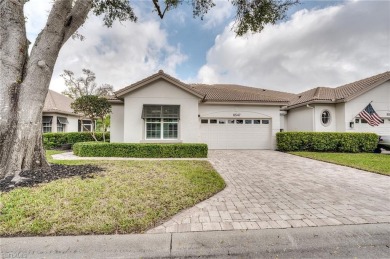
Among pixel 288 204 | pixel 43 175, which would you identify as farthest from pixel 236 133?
pixel 43 175

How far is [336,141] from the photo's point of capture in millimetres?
14133

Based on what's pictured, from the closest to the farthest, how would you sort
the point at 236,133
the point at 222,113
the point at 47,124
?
the point at 222,113, the point at 236,133, the point at 47,124

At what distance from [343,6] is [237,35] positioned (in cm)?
685

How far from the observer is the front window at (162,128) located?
13.4 metres

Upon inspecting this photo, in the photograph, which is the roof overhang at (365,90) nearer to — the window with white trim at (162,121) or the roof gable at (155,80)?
the roof gable at (155,80)

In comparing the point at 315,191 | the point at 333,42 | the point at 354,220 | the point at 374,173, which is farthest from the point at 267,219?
the point at 333,42

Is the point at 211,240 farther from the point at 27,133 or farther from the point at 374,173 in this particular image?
the point at 374,173

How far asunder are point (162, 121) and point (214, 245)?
11183mm

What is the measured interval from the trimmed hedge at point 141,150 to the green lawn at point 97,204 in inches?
203

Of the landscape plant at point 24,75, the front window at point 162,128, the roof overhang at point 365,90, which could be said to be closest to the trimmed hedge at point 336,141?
the roof overhang at point 365,90

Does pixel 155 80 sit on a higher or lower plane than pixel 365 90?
higher

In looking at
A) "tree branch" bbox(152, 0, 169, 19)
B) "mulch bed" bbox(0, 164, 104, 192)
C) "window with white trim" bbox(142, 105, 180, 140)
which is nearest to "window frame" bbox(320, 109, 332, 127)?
"window with white trim" bbox(142, 105, 180, 140)

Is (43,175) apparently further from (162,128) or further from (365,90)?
(365,90)

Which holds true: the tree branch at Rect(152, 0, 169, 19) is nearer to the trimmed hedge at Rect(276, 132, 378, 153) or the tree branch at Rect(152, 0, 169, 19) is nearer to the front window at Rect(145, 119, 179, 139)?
the front window at Rect(145, 119, 179, 139)
